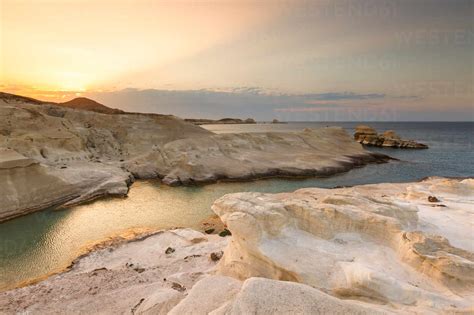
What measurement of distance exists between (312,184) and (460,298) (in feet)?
121

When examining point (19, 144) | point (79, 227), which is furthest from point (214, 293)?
point (19, 144)

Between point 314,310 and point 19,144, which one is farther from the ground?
point 19,144

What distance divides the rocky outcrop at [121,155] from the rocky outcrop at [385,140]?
1403 inches

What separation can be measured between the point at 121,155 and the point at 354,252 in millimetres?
49164

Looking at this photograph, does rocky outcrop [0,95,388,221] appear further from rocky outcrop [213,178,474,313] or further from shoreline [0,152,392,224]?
rocky outcrop [213,178,474,313]

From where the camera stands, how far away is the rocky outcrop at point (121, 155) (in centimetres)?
3403

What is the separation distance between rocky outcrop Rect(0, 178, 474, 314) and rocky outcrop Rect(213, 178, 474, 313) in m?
0.05

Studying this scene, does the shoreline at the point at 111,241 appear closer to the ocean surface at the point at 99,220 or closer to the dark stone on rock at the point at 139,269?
the ocean surface at the point at 99,220

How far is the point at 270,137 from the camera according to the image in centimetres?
7194

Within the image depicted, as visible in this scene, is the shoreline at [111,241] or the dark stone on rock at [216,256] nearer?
the shoreline at [111,241]

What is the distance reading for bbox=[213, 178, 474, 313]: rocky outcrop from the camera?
12211 millimetres

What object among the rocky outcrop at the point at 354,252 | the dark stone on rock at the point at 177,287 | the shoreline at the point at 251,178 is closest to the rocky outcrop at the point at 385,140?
the shoreline at the point at 251,178

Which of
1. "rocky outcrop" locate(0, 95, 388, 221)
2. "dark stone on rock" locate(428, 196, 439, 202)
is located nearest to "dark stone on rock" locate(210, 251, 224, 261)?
"dark stone on rock" locate(428, 196, 439, 202)

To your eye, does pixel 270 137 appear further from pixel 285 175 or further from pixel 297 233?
pixel 297 233
